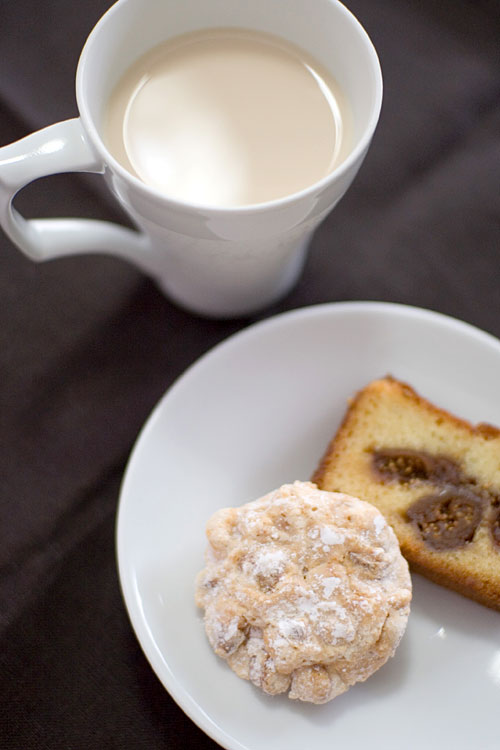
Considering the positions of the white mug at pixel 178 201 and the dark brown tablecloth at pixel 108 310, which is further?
the dark brown tablecloth at pixel 108 310

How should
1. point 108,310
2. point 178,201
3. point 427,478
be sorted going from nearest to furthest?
point 178,201, point 427,478, point 108,310

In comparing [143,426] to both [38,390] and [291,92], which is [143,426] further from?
[291,92]

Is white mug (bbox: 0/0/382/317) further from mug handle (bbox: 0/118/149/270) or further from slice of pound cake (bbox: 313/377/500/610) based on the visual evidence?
slice of pound cake (bbox: 313/377/500/610)

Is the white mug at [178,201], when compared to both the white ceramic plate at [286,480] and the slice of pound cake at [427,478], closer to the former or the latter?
the white ceramic plate at [286,480]

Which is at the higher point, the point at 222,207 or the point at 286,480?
the point at 222,207

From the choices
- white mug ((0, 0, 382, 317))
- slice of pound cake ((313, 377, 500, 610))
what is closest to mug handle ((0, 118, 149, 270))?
white mug ((0, 0, 382, 317))

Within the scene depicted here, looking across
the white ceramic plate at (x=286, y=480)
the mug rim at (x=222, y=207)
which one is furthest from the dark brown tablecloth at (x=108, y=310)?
the mug rim at (x=222, y=207)

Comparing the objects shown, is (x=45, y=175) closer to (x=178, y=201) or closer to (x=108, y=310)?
(x=178, y=201)

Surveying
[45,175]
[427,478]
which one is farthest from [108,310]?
[427,478]
